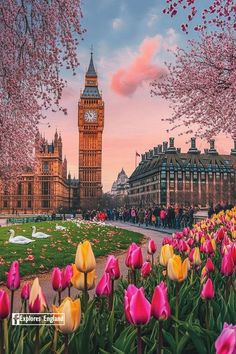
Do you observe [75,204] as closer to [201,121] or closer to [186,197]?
[186,197]

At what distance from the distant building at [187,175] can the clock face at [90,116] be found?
22228 millimetres

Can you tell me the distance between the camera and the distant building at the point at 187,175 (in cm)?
11850

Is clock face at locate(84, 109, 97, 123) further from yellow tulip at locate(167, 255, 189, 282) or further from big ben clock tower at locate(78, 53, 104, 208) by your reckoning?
yellow tulip at locate(167, 255, 189, 282)

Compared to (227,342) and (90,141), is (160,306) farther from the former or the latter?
(90,141)

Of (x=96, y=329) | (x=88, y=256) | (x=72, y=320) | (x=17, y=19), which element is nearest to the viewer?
(x=72, y=320)

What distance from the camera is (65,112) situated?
1185 centimetres

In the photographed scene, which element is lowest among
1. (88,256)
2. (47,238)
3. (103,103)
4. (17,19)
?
(47,238)

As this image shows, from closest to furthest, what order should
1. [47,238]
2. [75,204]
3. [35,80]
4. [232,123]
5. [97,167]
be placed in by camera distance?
1. [35,80]
2. [232,123]
3. [47,238]
4. [97,167]
5. [75,204]

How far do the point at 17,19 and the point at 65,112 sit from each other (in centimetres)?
302

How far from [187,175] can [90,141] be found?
3257 centimetres

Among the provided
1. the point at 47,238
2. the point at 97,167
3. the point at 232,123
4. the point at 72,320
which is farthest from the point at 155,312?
the point at 97,167

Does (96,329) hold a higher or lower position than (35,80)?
lower

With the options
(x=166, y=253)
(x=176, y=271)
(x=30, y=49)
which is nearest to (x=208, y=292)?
(x=176, y=271)

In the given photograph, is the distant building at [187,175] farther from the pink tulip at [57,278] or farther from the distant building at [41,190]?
the pink tulip at [57,278]
